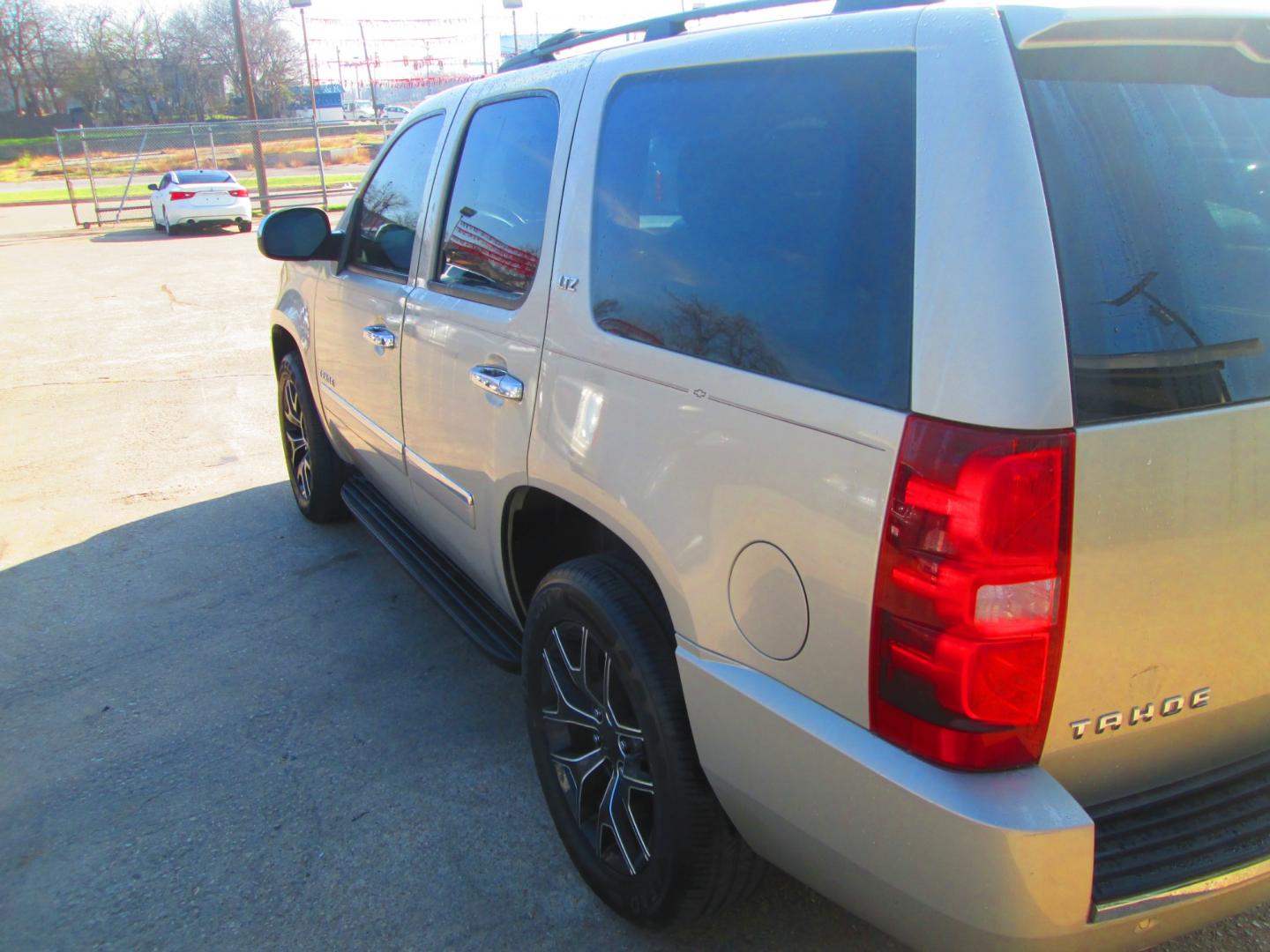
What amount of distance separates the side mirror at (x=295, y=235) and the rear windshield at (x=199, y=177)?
63.8 ft

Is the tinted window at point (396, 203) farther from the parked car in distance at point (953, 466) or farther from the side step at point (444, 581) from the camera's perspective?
the parked car in distance at point (953, 466)

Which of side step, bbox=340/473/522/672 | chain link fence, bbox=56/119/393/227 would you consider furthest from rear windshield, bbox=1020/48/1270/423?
chain link fence, bbox=56/119/393/227

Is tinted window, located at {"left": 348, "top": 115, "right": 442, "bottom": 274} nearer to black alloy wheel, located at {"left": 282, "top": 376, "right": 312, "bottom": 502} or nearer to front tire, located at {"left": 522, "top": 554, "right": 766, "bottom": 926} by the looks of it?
black alloy wheel, located at {"left": 282, "top": 376, "right": 312, "bottom": 502}

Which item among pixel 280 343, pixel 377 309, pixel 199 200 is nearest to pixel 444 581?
pixel 377 309

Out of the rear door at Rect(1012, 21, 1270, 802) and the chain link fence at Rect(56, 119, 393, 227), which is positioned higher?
the rear door at Rect(1012, 21, 1270, 802)

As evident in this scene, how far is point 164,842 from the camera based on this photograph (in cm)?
283

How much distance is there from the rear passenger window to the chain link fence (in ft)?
57.9

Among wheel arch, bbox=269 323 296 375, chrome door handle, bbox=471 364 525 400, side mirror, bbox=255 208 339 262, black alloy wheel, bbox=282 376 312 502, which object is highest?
side mirror, bbox=255 208 339 262

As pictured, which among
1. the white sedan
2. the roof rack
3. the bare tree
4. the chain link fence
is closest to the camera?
the roof rack

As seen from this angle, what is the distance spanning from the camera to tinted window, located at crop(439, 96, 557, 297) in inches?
106

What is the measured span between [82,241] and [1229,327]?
2296cm

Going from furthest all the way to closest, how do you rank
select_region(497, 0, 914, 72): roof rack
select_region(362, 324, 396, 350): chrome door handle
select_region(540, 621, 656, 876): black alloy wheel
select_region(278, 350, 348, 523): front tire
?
select_region(278, 350, 348, 523): front tire < select_region(362, 324, 396, 350): chrome door handle < select_region(540, 621, 656, 876): black alloy wheel < select_region(497, 0, 914, 72): roof rack

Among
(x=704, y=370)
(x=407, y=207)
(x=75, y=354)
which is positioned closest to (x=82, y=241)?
(x=75, y=354)

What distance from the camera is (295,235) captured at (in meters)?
4.04
